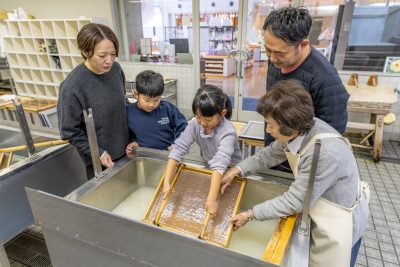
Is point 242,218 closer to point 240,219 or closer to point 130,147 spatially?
point 240,219

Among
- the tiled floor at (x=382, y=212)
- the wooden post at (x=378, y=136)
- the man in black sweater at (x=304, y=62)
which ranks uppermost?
the man in black sweater at (x=304, y=62)

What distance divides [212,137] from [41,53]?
197 inches

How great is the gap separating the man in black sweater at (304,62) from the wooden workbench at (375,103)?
2068mm

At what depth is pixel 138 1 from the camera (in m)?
4.62

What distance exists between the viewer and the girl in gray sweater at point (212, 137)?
99 centimetres

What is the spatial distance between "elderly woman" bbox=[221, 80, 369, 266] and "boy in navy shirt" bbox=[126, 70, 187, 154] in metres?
0.70

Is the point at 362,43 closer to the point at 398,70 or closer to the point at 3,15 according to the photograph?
the point at 398,70

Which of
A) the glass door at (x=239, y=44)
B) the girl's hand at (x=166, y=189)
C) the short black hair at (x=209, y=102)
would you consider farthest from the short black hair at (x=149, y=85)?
the glass door at (x=239, y=44)

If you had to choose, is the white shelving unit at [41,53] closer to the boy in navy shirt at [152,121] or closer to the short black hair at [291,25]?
the boy in navy shirt at [152,121]

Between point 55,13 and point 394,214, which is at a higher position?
point 55,13

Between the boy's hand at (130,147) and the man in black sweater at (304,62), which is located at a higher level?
the man in black sweater at (304,62)

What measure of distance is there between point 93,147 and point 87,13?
4598 mm

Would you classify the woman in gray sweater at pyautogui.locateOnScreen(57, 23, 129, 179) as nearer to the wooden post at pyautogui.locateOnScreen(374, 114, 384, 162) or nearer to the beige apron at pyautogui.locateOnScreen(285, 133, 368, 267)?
the beige apron at pyautogui.locateOnScreen(285, 133, 368, 267)

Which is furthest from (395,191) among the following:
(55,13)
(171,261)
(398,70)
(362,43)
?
(55,13)
